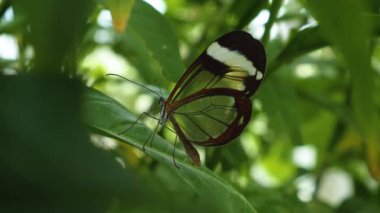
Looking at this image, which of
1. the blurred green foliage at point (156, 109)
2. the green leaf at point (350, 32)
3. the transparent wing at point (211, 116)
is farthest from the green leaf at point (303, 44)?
the green leaf at point (350, 32)

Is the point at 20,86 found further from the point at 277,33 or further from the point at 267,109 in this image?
the point at 277,33

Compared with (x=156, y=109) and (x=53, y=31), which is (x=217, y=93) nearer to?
(x=156, y=109)

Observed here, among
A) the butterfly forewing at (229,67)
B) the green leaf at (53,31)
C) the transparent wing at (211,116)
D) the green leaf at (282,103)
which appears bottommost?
the green leaf at (282,103)

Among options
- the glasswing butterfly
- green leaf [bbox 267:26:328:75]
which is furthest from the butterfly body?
green leaf [bbox 267:26:328:75]

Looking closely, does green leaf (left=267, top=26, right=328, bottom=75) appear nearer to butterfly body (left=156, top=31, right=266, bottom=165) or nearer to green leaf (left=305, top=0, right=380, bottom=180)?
A: butterfly body (left=156, top=31, right=266, bottom=165)

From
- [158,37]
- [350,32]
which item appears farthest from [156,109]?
[350,32]

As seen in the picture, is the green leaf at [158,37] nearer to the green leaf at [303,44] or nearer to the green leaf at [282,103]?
the green leaf at [303,44]
